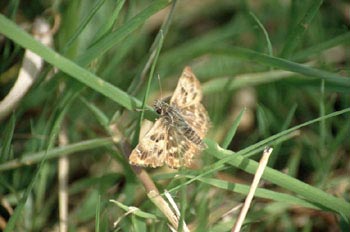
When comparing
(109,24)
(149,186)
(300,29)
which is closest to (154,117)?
(149,186)

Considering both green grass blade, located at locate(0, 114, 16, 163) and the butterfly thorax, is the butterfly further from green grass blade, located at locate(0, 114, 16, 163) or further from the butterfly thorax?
green grass blade, located at locate(0, 114, 16, 163)

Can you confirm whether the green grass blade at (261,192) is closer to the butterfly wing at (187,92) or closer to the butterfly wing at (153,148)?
the butterfly wing at (153,148)

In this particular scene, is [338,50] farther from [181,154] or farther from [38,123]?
[38,123]

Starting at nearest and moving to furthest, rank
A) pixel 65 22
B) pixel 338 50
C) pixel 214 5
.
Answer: pixel 65 22, pixel 338 50, pixel 214 5

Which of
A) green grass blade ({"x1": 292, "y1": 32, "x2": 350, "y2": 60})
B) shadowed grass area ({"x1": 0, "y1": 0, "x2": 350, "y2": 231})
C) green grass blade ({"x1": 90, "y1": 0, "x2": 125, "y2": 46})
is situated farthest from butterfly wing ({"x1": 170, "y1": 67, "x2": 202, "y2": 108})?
A: green grass blade ({"x1": 292, "y1": 32, "x2": 350, "y2": 60})

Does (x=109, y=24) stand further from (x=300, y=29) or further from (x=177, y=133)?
(x=300, y=29)

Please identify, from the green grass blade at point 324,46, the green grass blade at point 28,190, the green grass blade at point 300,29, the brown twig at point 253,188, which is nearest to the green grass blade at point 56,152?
the green grass blade at point 28,190

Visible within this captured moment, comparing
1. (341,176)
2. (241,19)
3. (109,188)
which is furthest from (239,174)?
(241,19)
